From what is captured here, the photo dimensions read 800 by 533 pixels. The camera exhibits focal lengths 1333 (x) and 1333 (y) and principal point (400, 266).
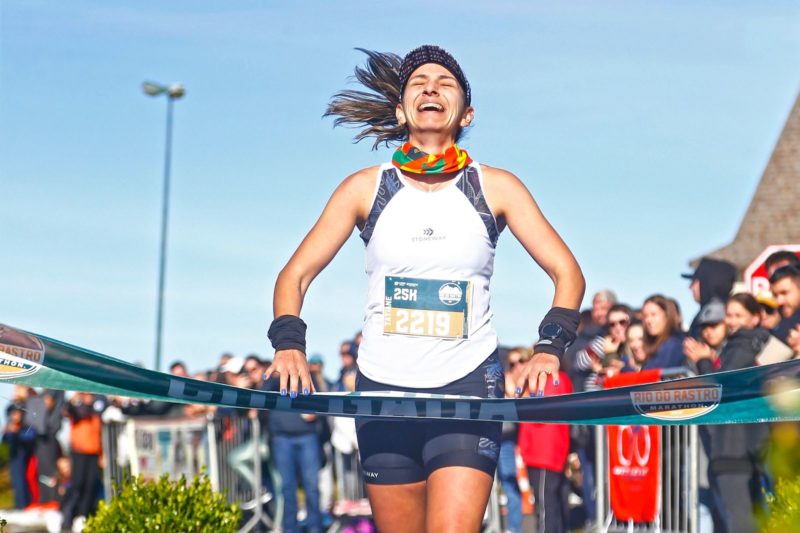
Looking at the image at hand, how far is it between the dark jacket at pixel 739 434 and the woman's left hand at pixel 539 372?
13.8 ft

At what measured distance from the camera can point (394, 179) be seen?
539cm

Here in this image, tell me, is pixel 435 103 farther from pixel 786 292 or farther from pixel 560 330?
pixel 786 292

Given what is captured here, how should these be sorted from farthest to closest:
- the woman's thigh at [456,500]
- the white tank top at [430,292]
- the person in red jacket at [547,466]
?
the person in red jacket at [547,466], the white tank top at [430,292], the woman's thigh at [456,500]

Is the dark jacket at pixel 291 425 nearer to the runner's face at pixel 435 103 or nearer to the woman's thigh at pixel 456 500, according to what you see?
the runner's face at pixel 435 103

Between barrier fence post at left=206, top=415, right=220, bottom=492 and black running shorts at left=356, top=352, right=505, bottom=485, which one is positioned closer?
black running shorts at left=356, top=352, right=505, bottom=485

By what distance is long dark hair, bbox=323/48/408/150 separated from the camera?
582 cm

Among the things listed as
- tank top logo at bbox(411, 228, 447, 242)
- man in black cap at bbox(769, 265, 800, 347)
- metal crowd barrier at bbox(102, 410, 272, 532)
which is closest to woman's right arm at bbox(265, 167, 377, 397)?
tank top logo at bbox(411, 228, 447, 242)

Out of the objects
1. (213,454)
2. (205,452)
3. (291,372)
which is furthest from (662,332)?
(205,452)

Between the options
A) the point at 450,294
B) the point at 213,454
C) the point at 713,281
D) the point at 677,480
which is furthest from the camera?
the point at 213,454

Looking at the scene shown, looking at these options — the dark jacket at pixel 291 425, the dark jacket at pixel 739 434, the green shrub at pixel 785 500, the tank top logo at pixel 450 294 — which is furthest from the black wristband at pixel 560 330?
the dark jacket at pixel 291 425

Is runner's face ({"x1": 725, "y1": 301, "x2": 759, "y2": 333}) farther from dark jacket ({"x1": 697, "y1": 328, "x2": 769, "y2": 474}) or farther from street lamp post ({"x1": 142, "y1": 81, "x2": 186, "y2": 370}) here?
street lamp post ({"x1": 142, "y1": 81, "x2": 186, "y2": 370})

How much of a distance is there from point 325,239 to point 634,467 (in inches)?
228

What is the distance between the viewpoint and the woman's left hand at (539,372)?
4.88 metres

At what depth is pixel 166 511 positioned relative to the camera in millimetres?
7719
